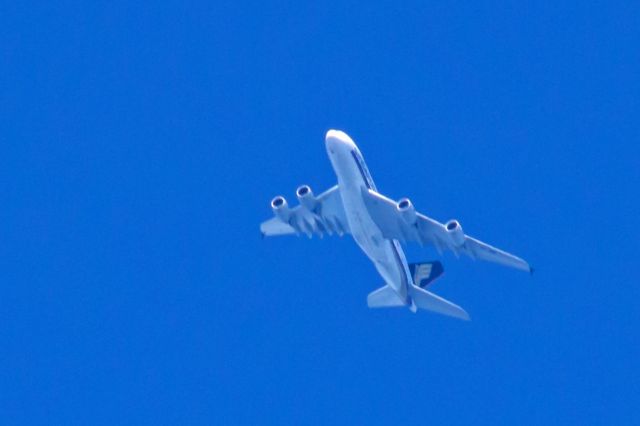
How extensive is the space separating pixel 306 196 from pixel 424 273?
7.70 meters

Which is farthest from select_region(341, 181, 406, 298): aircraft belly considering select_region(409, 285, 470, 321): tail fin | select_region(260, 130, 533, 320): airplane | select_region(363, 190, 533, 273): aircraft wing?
select_region(409, 285, 470, 321): tail fin

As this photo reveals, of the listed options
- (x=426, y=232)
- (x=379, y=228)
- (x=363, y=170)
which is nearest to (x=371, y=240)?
(x=379, y=228)

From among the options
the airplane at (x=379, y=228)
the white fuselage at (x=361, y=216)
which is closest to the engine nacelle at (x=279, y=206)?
the airplane at (x=379, y=228)

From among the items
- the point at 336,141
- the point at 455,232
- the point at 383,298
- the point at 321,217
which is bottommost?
the point at 455,232

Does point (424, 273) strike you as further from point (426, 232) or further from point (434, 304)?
point (426, 232)

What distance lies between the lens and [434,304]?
66500 millimetres

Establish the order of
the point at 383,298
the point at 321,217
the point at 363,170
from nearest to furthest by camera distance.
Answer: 1. the point at 363,170
2. the point at 321,217
3. the point at 383,298

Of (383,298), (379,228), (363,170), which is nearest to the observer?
(363,170)

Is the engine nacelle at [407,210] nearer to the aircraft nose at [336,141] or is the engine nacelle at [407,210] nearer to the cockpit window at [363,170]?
the cockpit window at [363,170]

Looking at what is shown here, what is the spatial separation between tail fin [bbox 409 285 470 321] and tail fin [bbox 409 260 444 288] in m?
1.43

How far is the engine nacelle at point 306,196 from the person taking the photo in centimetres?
6525

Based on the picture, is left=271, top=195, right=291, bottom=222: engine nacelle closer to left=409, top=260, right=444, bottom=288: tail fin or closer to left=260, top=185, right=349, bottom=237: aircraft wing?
left=260, top=185, right=349, bottom=237: aircraft wing

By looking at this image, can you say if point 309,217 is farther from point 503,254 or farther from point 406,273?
point 503,254

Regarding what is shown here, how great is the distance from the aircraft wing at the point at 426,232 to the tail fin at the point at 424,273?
5461 mm
